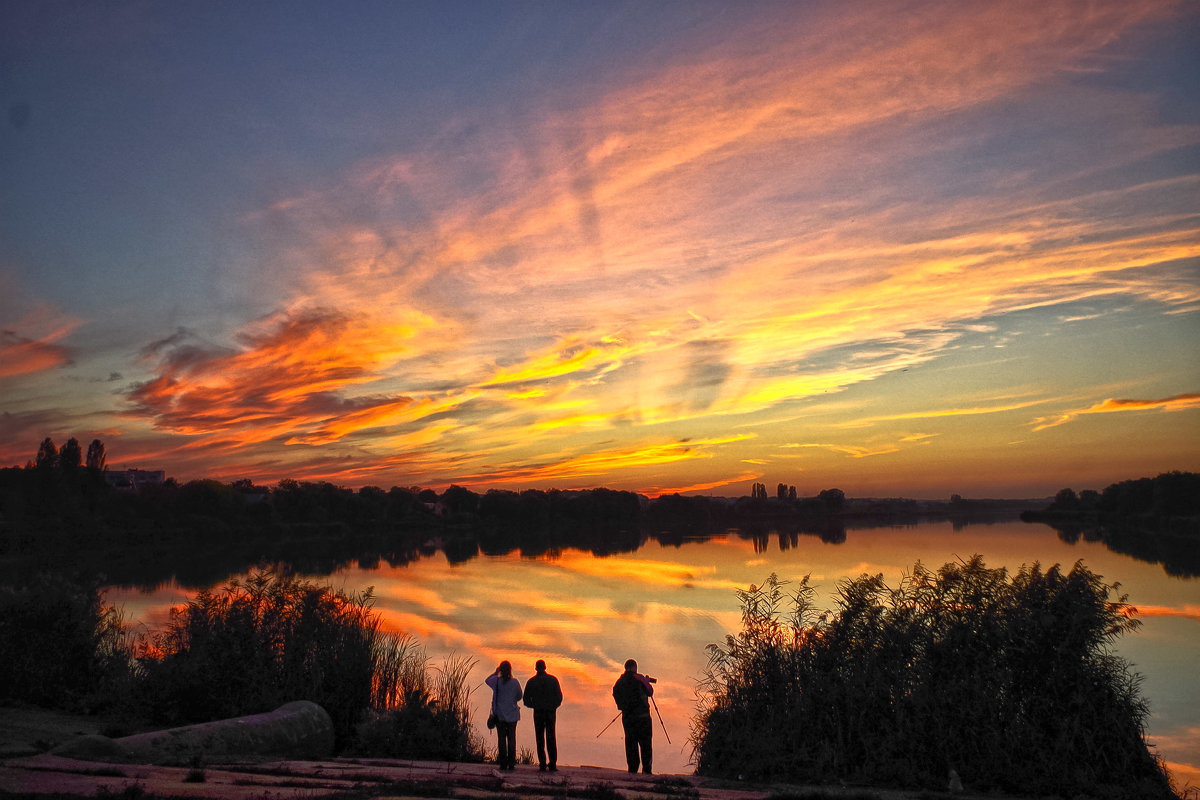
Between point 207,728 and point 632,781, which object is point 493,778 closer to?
point 632,781

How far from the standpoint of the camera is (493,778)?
12.4 m

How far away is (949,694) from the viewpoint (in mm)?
15164

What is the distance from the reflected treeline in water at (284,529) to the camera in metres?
74.0

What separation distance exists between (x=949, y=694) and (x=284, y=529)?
378 ft

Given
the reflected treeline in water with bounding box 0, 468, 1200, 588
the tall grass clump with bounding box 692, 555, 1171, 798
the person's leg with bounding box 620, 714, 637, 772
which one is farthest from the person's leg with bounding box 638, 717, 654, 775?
the reflected treeline in water with bounding box 0, 468, 1200, 588

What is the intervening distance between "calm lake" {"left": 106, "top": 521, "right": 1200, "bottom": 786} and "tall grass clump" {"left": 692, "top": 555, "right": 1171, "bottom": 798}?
4.32 meters

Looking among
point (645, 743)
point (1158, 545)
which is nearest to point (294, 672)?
point (645, 743)

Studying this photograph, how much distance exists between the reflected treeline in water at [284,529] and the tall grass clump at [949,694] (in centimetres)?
4961

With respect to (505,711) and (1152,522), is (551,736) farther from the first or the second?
(1152,522)

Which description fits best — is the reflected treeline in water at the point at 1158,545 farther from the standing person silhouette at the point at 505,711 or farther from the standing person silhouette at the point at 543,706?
the standing person silhouette at the point at 505,711

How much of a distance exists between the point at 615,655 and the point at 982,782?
20315 millimetres

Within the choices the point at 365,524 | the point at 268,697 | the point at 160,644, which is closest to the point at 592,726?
the point at 268,697

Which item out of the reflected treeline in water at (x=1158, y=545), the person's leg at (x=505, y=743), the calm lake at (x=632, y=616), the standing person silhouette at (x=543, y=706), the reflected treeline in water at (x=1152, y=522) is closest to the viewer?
the person's leg at (x=505, y=743)

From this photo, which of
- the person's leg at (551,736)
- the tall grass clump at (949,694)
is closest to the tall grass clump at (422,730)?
the person's leg at (551,736)
